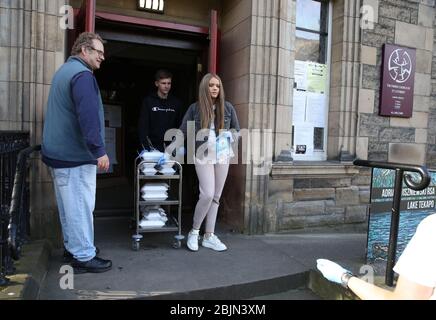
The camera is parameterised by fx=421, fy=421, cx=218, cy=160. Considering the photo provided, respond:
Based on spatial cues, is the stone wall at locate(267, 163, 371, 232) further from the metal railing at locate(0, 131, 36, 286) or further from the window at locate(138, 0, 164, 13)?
the metal railing at locate(0, 131, 36, 286)

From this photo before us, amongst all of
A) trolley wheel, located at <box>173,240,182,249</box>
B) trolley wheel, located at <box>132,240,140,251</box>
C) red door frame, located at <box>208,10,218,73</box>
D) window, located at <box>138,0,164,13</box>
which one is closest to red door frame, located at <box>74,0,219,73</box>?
red door frame, located at <box>208,10,218,73</box>

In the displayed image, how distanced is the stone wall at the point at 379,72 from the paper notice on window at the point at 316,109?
19.5 inches

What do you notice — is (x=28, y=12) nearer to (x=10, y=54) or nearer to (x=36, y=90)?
(x=10, y=54)

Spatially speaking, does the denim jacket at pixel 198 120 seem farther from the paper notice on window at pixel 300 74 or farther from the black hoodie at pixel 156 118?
the paper notice on window at pixel 300 74

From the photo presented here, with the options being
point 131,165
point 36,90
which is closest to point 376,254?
point 36,90

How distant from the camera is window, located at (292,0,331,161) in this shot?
5555 millimetres

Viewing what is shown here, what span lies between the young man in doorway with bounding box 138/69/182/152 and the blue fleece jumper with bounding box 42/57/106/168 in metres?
1.28

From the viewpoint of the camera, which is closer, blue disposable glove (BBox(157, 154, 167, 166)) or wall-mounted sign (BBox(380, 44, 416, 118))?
blue disposable glove (BBox(157, 154, 167, 166))

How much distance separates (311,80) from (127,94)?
4362 millimetres

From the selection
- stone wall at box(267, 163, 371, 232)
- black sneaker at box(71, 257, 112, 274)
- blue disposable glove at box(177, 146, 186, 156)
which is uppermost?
blue disposable glove at box(177, 146, 186, 156)

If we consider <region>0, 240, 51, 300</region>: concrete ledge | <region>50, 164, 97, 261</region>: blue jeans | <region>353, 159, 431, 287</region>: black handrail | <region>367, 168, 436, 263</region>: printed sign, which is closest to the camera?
<region>0, 240, 51, 300</region>: concrete ledge

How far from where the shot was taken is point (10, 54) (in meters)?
3.87

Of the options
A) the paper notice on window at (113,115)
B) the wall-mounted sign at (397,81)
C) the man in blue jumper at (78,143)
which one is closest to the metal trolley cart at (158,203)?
the man in blue jumper at (78,143)

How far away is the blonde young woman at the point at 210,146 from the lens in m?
4.20
